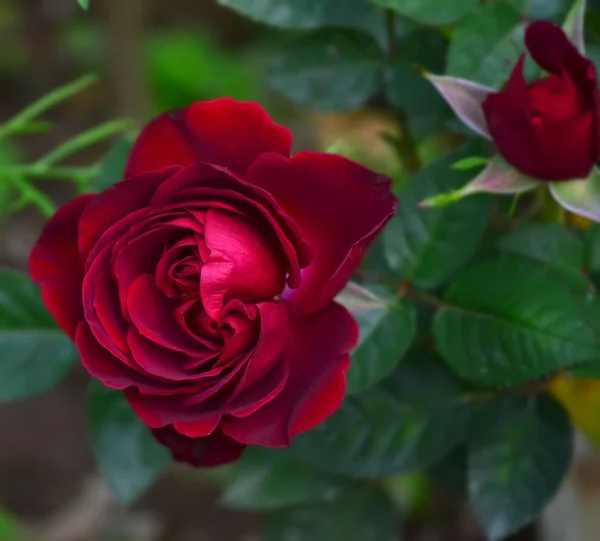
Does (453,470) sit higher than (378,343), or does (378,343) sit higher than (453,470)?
(378,343)

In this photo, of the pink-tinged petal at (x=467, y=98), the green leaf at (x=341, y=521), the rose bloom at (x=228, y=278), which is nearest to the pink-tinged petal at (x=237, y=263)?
the rose bloom at (x=228, y=278)

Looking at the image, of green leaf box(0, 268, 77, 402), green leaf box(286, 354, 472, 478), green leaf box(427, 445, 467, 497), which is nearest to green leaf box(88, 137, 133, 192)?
green leaf box(0, 268, 77, 402)

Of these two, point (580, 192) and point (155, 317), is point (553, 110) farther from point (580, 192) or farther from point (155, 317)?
point (155, 317)

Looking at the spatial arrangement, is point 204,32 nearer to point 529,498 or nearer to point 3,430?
point 3,430

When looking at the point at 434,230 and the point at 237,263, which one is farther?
the point at 434,230

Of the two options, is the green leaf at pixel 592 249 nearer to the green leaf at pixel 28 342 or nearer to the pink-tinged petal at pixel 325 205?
the pink-tinged petal at pixel 325 205

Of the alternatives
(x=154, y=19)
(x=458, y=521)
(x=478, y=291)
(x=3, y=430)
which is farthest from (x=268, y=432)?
(x=154, y=19)

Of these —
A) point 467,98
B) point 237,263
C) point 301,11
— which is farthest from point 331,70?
point 237,263
